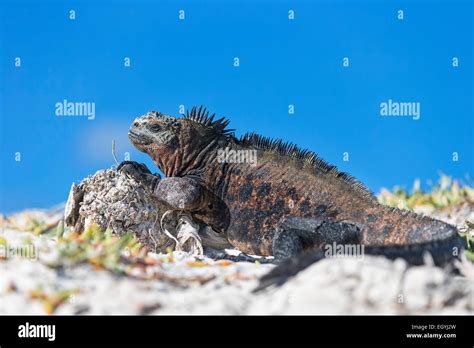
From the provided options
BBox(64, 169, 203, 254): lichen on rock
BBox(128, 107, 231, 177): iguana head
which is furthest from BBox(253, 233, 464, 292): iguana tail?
BBox(128, 107, 231, 177): iguana head

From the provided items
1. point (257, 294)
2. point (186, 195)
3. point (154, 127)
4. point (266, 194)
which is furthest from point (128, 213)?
point (257, 294)

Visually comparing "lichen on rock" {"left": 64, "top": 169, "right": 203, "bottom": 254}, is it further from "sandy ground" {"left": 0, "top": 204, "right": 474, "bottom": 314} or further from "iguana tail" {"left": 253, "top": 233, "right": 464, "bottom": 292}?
"sandy ground" {"left": 0, "top": 204, "right": 474, "bottom": 314}

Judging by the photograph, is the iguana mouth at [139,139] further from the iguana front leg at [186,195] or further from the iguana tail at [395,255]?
the iguana tail at [395,255]

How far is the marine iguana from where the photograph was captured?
23.2 ft

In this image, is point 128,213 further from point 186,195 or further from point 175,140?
point 175,140

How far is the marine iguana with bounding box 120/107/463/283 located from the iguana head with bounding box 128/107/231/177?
0.05ft

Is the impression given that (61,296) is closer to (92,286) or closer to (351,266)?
(92,286)

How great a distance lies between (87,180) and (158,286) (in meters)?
4.21

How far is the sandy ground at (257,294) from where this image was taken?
4.07 metres

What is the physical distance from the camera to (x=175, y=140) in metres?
8.85

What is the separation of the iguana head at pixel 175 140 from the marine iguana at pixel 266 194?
0.01 m

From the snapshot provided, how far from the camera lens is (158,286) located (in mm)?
4645

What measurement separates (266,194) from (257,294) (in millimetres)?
3547
